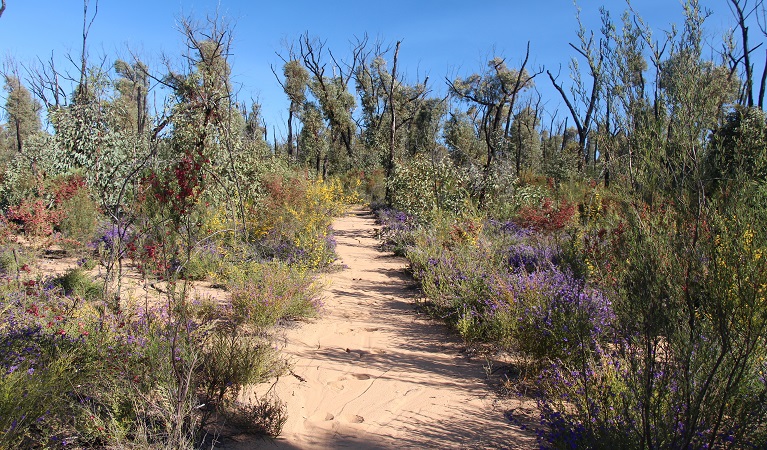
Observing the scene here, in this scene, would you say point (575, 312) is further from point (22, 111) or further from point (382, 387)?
point (22, 111)

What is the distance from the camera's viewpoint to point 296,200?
29.3 feet

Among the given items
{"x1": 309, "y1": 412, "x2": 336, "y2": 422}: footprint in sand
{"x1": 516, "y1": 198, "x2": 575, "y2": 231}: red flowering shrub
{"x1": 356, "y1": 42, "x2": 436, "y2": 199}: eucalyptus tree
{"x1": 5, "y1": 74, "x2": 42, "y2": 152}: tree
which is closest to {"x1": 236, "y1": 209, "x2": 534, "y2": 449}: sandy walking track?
{"x1": 309, "y1": 412, "x2": 336, "y2": 422}: footprint in sand

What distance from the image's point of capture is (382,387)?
401 centimetres

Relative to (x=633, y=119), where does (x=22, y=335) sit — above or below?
below

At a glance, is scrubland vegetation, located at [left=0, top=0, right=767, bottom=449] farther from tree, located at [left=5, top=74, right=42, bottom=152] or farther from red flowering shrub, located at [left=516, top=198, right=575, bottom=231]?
tree, located at [left=5, top=74, right=42, bottom=152]

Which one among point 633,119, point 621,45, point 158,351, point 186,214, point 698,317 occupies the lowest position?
point 158,351

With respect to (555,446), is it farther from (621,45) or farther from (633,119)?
(621,45)

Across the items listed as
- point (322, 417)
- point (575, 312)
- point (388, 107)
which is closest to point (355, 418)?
point (322, 417)

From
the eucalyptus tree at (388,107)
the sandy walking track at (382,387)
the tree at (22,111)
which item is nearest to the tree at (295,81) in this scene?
the eucalyptus tree at (388,107)

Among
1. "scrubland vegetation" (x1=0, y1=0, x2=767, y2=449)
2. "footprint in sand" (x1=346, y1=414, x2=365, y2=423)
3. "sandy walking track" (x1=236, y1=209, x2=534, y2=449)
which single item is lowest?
"footprint in sand" (x1=346, y1=414, x2=365, y2=423)

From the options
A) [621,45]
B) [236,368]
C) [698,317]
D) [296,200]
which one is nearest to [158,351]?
[236,368]

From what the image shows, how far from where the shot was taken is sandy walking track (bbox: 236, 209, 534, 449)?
126 inches

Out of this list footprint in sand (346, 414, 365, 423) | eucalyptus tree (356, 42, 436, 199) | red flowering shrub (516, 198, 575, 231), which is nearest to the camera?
footprint in sand (346, 414, 365, 423)

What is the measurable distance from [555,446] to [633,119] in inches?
76.1
